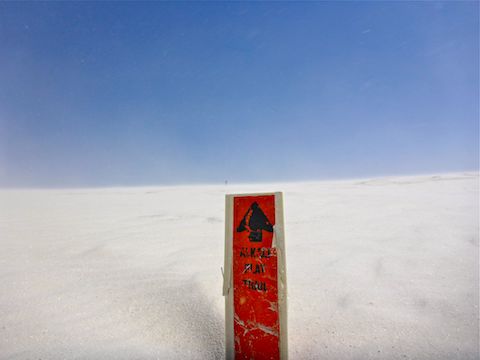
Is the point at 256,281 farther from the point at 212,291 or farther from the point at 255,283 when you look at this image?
the point at 212,291

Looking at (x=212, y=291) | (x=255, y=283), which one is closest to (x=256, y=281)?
(x=255, y=283)

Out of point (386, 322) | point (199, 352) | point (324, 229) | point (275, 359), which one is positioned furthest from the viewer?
point (324, 229)

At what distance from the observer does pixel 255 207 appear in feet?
4.31

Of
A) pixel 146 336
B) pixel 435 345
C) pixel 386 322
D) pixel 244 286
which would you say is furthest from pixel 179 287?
pixel 435 345

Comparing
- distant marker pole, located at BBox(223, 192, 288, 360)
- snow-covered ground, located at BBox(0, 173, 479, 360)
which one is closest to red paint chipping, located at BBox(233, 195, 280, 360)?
distant marker pole, located at BBox(223, 192, 288, 360)

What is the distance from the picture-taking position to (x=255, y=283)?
50.6 inches

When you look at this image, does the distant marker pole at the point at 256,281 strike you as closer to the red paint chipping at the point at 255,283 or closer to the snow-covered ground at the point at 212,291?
the red paint chipping at the point at 255,283

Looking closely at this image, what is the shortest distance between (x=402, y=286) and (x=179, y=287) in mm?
1883

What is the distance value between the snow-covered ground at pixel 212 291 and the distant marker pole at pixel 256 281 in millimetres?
→ 312

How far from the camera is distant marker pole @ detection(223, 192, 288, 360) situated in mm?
1253

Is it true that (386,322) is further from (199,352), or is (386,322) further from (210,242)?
(210,242)

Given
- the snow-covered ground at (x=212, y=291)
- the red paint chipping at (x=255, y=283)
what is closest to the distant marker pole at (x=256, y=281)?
the red paint chipping at (x=255, y=283)

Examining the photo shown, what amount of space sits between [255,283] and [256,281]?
11 millimetres

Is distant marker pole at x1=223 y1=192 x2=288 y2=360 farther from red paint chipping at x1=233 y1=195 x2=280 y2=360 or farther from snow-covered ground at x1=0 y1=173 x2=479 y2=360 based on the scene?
snow-covered ground at x1=0 y1=173 x2=479 y2=360
